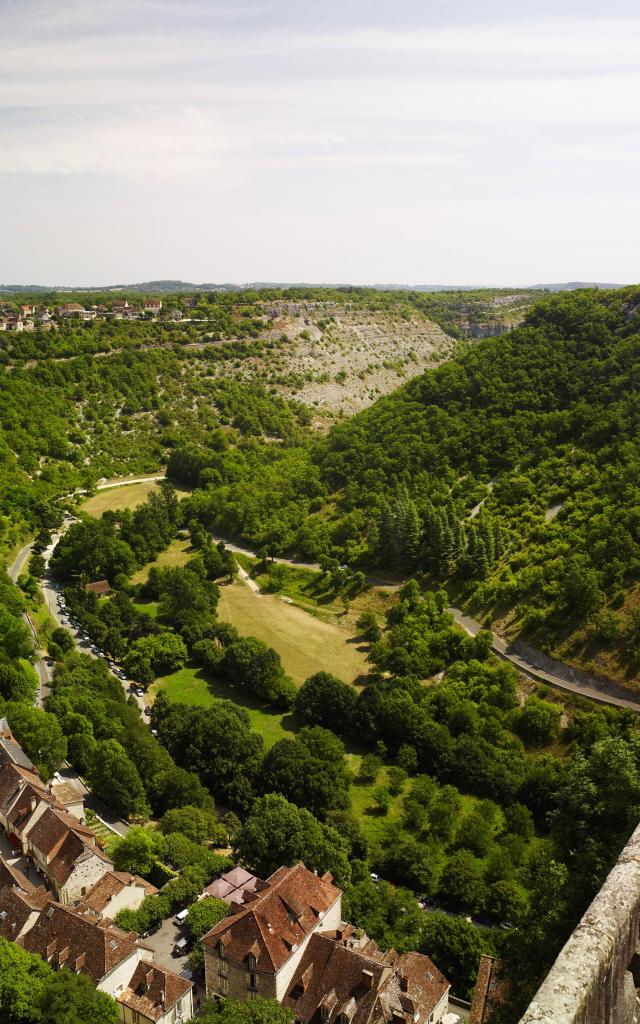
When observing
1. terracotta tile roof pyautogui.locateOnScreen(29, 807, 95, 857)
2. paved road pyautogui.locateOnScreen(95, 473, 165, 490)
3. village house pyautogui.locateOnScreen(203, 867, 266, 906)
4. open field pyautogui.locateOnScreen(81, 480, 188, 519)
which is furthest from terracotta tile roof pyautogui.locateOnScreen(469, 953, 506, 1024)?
paved road pyautogui.locateOnScreen(95, 473, 165, 490)

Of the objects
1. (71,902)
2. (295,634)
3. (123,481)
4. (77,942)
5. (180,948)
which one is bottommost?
(180,948)

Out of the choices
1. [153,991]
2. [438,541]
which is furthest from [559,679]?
[153,991]

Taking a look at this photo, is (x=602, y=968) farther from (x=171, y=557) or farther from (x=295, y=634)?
(x=171, y=557)

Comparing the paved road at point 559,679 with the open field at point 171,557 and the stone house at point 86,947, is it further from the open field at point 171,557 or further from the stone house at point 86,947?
the open field at point 171,557

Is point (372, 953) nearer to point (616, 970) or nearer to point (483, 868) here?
point (483, 868)

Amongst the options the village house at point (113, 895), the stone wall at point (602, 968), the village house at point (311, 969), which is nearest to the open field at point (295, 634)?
the village house at point (113, 895)

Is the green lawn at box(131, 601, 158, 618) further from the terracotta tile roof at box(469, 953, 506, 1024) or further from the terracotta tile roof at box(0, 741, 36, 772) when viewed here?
the terracotta tile roof at box(469, 953, 506, 1024)

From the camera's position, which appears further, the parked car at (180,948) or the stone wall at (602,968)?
the parked car at (180,948)
